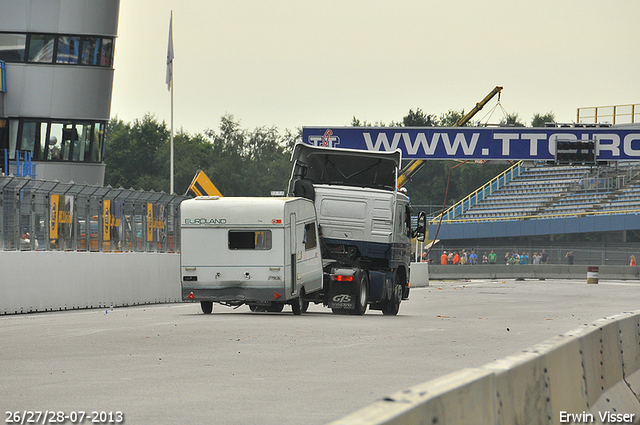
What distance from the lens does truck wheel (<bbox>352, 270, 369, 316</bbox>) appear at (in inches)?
840

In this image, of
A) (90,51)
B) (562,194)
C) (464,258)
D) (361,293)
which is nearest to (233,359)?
(361,293)

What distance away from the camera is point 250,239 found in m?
20.2

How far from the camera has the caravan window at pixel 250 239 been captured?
20.1 meters

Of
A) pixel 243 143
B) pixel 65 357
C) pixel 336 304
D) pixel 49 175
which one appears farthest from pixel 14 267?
pixel 243 143

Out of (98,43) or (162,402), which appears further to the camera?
(98,43)

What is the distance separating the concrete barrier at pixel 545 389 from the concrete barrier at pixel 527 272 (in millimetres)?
50737

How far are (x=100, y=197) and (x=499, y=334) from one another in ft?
41.8

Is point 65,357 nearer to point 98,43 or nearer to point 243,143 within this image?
point 98,43

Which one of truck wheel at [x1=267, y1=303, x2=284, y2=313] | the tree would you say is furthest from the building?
the tree

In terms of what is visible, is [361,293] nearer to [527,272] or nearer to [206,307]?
[206,307]

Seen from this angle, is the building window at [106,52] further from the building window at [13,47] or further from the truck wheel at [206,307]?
the truck wheel at [206,307]

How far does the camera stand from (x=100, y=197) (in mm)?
25609

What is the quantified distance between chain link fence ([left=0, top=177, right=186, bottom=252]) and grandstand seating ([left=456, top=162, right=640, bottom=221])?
50357 millimetres

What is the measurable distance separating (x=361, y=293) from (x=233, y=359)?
991 centimetres
